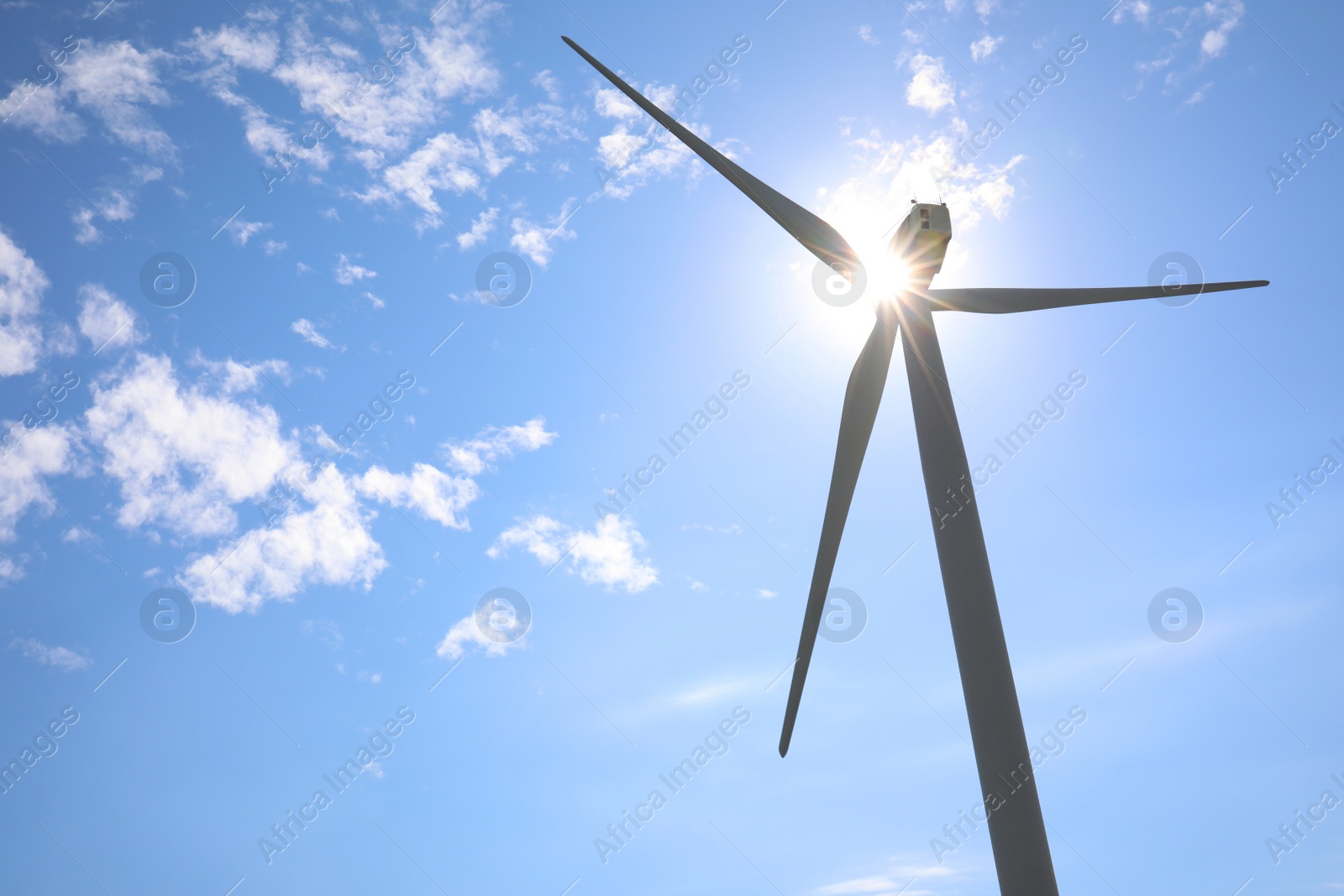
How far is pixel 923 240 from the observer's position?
1630cm

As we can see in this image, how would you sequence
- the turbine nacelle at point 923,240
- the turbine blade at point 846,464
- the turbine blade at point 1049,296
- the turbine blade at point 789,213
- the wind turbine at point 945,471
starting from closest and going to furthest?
1. the wind turbine at point 945,471
2. the turbine blade at point 846,464
3. the turbine nacelle at point 923,240
4. the turbine blade at point 789,213
5. the turbine blade at point 1049,296

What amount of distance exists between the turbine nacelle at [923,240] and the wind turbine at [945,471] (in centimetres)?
→ 2

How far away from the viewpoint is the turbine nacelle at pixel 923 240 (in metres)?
16.2

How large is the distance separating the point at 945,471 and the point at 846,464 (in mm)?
2380

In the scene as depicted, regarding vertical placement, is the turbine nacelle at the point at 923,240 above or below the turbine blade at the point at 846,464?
above

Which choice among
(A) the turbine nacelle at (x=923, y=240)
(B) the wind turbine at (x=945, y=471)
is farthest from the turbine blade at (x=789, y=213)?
(A) the turbine nacelle at (x=923, y=240)

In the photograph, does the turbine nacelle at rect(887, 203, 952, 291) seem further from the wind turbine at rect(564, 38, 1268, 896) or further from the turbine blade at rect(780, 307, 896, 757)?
the turbine blade at rect(780, 307, 896, 757)

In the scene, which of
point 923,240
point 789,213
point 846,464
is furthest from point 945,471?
point 789,213

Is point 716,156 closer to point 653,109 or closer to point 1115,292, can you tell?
point 653,109

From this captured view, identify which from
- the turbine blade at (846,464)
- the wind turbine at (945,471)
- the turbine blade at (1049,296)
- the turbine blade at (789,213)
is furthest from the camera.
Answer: the turbine blade at (1049,296)

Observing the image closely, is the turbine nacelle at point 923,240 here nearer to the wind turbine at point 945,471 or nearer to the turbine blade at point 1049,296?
the wind turbine at point 945,471

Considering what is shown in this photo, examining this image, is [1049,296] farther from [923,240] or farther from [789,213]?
[789,213]

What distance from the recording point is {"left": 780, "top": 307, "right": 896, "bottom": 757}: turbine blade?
15453mm

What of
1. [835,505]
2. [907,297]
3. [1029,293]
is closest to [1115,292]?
[1029,293]
